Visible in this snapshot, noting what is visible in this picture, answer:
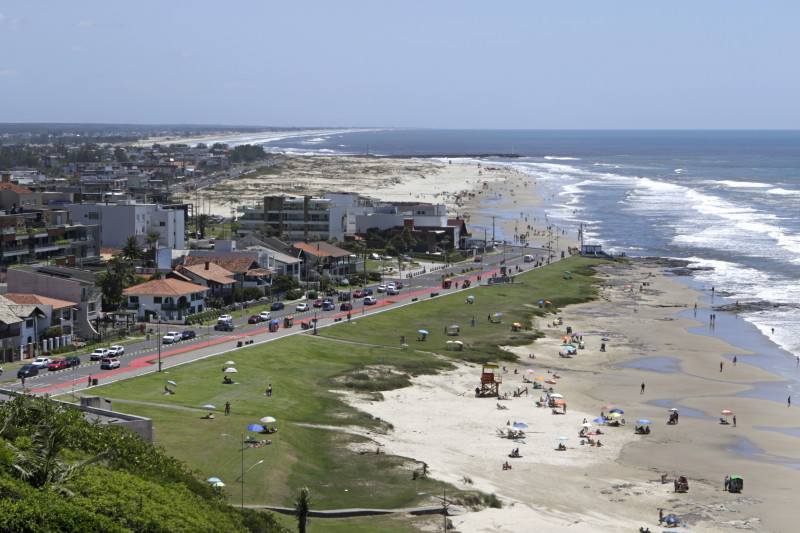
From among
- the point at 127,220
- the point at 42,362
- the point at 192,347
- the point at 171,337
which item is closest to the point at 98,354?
the point at 42,362

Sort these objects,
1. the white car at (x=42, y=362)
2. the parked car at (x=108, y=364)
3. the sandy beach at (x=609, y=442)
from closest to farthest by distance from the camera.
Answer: the sandy beach at (x=609, y=442) → the white car at (x=42, y=362) → the parked car at (x=108, y=364)

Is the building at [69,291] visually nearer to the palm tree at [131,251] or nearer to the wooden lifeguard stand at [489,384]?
the palm tree at [131,251]

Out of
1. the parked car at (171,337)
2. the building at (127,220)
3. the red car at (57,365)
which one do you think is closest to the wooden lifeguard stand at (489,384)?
the parked car at (171,337)

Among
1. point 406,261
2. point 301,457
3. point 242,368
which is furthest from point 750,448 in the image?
point 406,261

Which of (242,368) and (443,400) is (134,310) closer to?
(242,368)

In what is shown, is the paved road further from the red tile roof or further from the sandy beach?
the sandy beach
